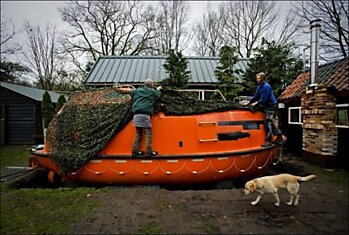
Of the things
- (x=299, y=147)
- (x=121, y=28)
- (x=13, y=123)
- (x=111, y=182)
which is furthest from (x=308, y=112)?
(x=121, y=28)

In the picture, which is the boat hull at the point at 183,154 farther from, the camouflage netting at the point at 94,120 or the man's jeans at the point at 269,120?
the man's jeans at the point at 269,120

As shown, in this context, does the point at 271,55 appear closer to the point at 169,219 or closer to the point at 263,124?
the point at 263,124

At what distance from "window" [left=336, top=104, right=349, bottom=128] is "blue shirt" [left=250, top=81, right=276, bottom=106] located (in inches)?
89.9

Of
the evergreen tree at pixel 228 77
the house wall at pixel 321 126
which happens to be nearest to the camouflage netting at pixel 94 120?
the house wall at pixel 321 126

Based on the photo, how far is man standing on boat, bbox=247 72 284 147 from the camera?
6.14 meters

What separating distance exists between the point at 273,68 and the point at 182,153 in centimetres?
842

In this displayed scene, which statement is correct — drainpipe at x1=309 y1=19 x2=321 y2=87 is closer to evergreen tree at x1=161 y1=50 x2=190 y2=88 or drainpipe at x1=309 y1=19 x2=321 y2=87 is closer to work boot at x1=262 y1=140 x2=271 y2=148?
work boot at x1=262 y1=140 x2=271 y2=148

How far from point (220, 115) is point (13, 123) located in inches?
574

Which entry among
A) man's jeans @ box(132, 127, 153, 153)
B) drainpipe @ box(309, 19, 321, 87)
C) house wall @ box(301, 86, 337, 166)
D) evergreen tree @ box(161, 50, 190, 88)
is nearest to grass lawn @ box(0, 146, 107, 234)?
man's jeans @ box(132, 127, 153, 153)

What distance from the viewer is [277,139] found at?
650 centimetres

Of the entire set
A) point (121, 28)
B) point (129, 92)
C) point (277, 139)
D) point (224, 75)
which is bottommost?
point (277, 139)

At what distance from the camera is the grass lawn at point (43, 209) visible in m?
3.60

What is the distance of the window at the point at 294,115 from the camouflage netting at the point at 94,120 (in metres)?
4.38

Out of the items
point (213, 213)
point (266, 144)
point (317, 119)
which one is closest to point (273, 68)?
point (317, 119)
